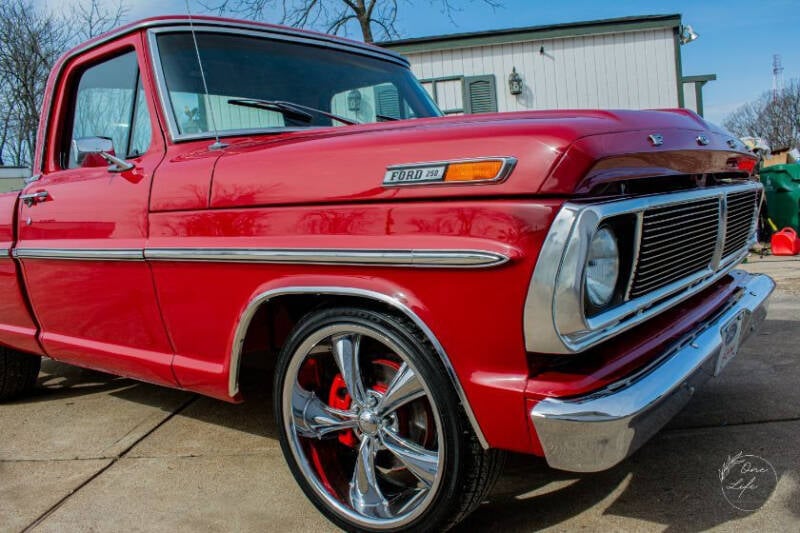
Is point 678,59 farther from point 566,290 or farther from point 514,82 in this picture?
point 566,290

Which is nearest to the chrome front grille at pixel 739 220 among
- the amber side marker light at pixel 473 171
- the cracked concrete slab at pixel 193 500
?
the amber side marker light at pixel 473 171

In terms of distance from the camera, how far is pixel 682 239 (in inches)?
85.6

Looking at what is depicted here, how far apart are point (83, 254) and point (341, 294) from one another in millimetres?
1392

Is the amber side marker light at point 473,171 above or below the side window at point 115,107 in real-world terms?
below

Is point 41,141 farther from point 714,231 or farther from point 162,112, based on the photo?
point 714,231

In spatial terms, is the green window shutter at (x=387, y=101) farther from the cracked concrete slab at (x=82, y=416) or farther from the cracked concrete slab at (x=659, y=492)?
the cracked concrete slab at (x=82, y=416)

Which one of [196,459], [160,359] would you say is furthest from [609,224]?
[196,459]

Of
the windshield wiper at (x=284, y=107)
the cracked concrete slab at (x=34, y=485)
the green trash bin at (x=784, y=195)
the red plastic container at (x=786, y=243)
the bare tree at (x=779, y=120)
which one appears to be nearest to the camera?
the cracked concrete slab at (x=34, y=485)

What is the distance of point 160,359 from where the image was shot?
2658 mm

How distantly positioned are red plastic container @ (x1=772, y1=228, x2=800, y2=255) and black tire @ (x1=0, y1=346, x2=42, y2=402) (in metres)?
8.00

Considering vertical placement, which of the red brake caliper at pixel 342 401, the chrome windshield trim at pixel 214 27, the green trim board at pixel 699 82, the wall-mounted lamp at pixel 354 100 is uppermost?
the green trim board at pixel 699 82

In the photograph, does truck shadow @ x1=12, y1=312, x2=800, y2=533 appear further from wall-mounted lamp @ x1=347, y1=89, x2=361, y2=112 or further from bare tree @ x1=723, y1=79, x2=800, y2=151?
bare tree @ x1=723, y1=79, x2=800, y2=151

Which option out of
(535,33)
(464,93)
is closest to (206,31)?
(464,93)

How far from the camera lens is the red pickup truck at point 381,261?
1729 millimetres
